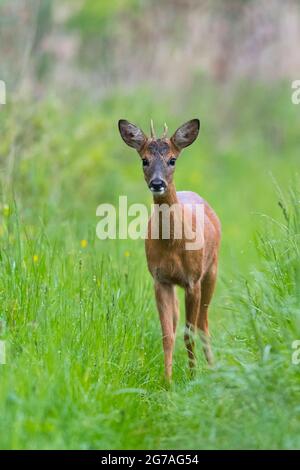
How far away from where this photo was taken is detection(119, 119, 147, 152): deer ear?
7.39 m

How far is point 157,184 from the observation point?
22.8 ft

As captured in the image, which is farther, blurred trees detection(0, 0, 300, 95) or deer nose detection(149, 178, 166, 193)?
blurred trees detection(0, 0, 300, 95)

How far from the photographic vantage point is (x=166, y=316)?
7273 mm

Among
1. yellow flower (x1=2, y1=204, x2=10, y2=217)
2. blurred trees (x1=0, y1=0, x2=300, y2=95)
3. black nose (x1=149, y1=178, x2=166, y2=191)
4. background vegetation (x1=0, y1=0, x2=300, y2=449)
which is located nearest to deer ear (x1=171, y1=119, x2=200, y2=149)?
black nose (x1=149, y1=178, x2=166, y2=191)

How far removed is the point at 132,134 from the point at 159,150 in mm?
333

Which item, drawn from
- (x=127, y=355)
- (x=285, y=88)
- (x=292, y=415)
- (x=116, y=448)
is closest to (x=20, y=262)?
(x=127, y=355)

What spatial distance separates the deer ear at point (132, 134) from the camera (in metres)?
7.39

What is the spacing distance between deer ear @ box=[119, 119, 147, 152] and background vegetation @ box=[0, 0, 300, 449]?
77 centimetres

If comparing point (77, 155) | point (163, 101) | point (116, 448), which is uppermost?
point (163, 101)

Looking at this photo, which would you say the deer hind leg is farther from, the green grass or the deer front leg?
the deer front leg

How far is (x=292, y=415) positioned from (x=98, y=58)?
12142 mm

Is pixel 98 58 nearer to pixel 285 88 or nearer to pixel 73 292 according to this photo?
pixel 285 88

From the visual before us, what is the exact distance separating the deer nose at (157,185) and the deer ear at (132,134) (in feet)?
1.62

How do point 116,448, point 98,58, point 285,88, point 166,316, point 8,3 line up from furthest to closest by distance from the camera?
point 285,88 < point 98,58 < point 8,3 < point 166,316 < point 116,448
